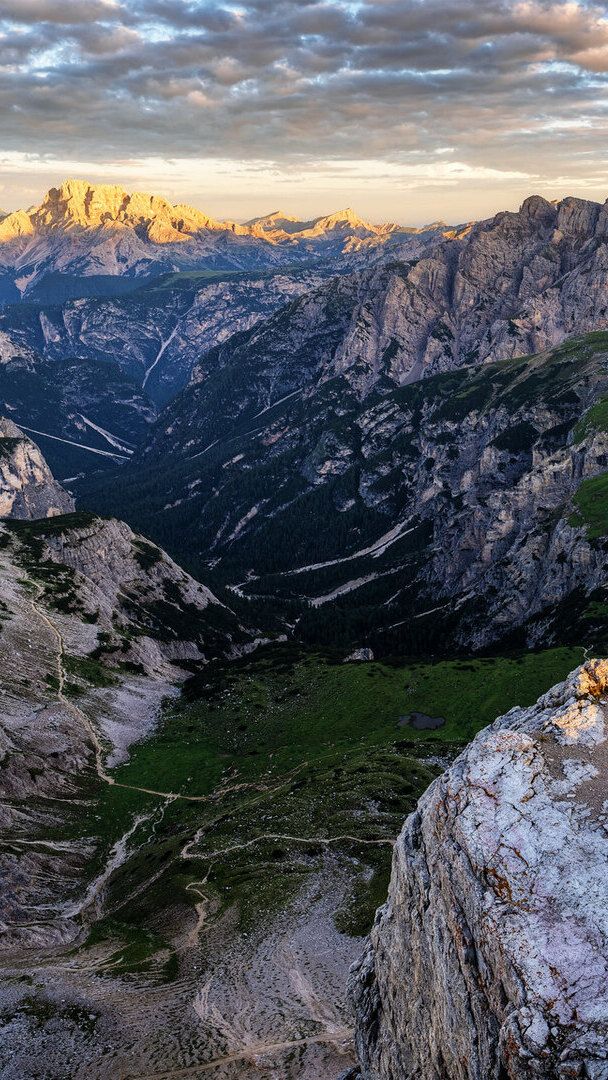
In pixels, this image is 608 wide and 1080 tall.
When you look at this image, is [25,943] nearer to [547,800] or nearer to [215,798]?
[215,798]

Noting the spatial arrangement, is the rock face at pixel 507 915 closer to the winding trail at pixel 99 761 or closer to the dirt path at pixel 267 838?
the dirt path at pixel 267 838

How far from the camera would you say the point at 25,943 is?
73.7 metres

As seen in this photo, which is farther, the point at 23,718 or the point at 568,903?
the point at 23,718

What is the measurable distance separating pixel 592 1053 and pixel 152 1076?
1531 inches

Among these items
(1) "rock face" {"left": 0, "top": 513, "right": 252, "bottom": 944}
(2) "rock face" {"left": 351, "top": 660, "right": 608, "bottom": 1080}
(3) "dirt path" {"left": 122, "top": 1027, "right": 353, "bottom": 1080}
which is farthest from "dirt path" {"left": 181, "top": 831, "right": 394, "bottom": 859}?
(2) "rock face" {"left": 351, "top": 660, "right": 608, "bottom": 1080}

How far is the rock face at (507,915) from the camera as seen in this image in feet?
68.9

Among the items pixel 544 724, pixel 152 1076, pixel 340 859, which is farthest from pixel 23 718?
pixel 544 724

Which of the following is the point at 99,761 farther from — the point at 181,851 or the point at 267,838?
the point at 267,838

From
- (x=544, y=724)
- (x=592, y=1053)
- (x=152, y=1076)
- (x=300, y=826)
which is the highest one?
(x=544, y=724)

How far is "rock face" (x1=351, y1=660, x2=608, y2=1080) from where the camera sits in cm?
2102

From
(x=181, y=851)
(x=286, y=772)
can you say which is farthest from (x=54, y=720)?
(x=181, y=851)

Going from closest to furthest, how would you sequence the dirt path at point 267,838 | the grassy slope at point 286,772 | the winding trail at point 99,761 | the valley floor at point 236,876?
the valley floor at point 236,876
the grassy slope at point 286,772
the dirt path at point 267,838
the winding trail at point 99,761

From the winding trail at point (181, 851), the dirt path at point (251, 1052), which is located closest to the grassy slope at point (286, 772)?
the winding trail at point (181, 851)

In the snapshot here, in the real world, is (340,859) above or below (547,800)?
below
